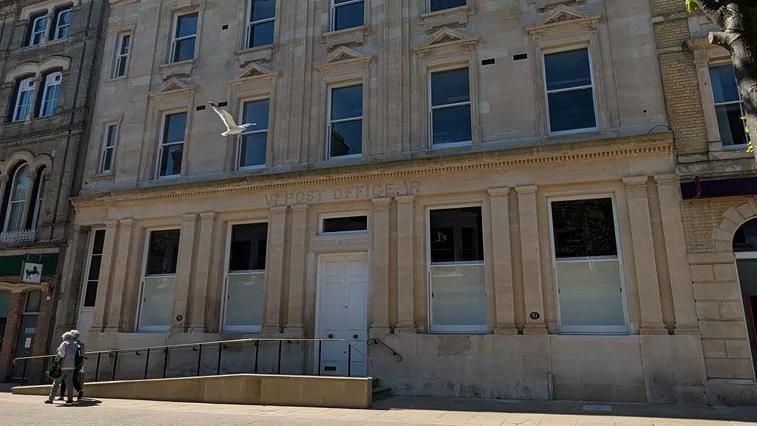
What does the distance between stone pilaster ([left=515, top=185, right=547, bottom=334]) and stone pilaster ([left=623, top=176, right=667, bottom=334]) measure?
1.97m

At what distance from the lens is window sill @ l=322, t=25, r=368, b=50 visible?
14836 millimetres

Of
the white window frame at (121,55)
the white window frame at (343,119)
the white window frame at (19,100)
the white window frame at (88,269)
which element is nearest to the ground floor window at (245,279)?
the white window frame at (343,119)

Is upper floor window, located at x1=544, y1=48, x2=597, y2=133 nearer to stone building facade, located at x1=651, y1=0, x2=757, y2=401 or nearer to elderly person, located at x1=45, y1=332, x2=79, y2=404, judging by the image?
stone building facade, located at x1=651, y1=0, x2=757, y2=401

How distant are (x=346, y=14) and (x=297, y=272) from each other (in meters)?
7.99

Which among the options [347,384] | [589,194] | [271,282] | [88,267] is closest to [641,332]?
[589,194]

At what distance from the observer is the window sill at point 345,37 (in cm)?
1484

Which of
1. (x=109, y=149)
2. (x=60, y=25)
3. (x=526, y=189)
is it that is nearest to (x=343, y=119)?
(x=526, y=189)

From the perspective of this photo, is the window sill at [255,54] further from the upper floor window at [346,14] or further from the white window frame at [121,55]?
the white window frame at [121,55]

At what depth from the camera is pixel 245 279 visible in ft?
47.2

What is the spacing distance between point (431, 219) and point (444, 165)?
4.65 feet

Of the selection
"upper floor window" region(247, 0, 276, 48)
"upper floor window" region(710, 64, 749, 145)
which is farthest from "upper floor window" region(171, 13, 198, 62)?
"upper floor window" region(710, 64, 749, 145)

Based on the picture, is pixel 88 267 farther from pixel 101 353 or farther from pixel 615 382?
pixel 615 382

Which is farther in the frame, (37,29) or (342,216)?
(37,29)

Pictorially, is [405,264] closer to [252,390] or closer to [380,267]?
[380,267]
